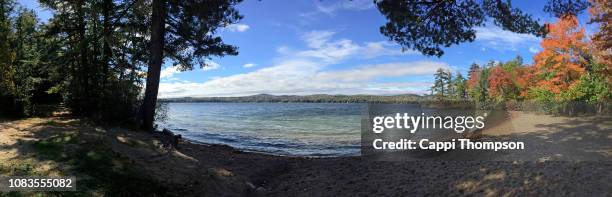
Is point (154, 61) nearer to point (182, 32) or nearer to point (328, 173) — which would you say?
point (182, 32)

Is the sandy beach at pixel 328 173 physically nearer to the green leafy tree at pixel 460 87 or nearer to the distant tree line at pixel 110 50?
the distant tree line at pixel 110 50

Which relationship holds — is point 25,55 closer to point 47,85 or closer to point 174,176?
point 47,85

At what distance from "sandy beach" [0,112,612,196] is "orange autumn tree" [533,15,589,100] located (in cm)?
2288

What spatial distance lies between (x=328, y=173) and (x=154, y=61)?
29.1 ft

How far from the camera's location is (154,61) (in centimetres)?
1627

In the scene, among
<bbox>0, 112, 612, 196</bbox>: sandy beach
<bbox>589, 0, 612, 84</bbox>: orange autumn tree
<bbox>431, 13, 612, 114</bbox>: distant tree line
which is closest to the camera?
<bbox>0, 112, 612, 196</bbox>: sandy beach

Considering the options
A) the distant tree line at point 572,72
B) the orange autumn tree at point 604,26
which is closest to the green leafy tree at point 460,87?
the distant tree line at point 572,72

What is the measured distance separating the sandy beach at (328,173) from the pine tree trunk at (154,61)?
3.94 m

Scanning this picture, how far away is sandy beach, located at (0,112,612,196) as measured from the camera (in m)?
7.94

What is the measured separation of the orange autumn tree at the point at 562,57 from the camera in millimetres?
30203

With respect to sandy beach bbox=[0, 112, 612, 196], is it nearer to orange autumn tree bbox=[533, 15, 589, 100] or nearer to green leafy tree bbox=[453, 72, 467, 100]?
orange autumn tree bbox=[533, 15, 589, 100]

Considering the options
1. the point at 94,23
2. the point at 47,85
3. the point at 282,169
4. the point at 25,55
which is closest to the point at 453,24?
the point at 282,169

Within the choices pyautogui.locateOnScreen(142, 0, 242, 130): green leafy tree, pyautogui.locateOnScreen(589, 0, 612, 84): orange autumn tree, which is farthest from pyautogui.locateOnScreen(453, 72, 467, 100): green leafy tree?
pyautogui.locateOnScreen(142, 0, 242, 130): green leafy tree

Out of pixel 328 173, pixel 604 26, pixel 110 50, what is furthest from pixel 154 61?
pixel 604 26
